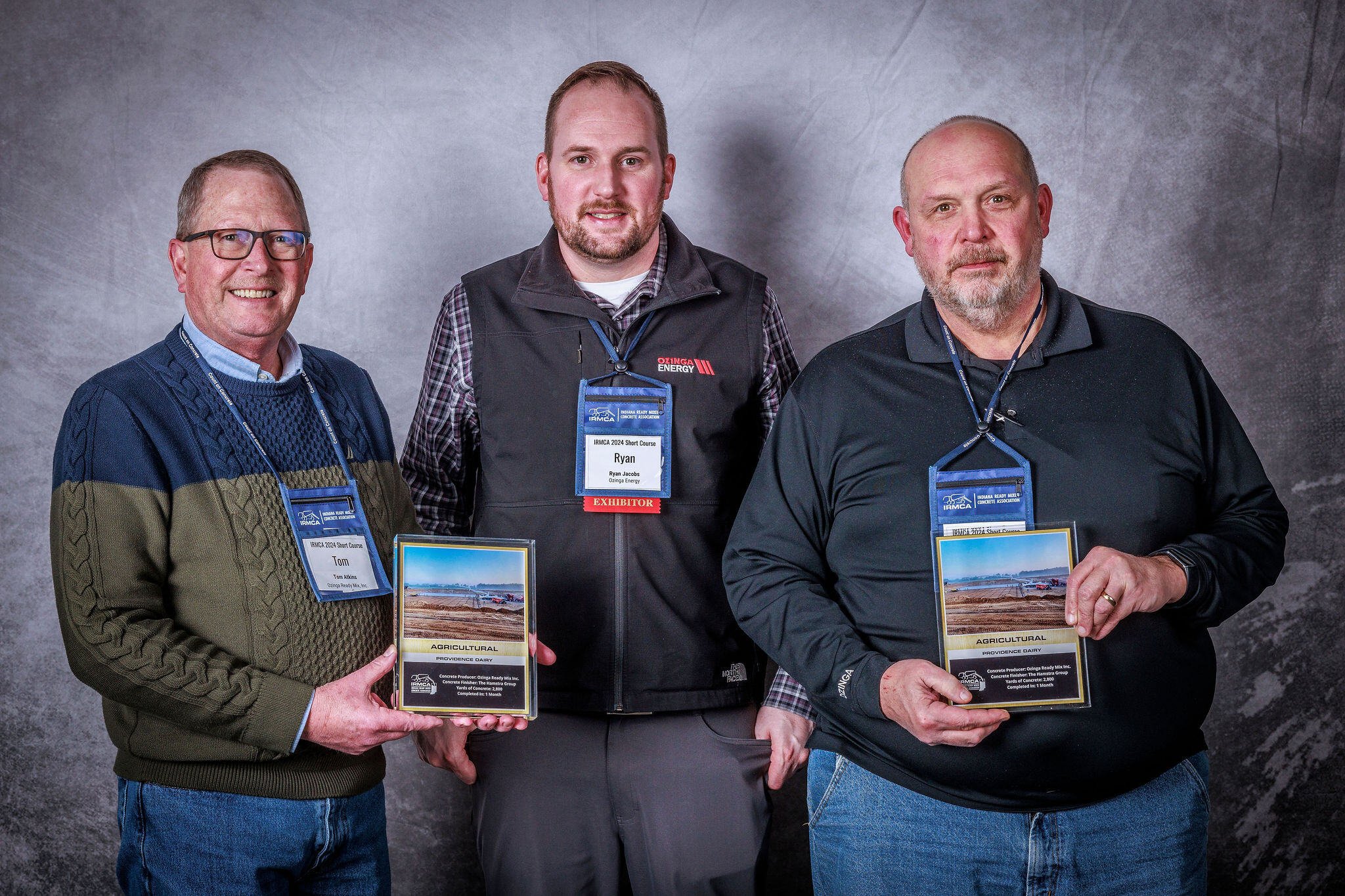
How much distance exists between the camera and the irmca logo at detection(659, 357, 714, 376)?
231 centimetres

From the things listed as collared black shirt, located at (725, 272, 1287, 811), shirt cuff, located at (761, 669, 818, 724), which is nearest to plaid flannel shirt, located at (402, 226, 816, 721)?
shirt cuff, located at (761, 669, 818, 724)

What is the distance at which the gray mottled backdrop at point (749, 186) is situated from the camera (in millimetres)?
3004

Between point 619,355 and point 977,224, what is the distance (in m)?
0.76

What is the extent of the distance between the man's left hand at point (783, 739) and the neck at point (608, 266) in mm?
984

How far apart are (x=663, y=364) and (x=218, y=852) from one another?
1.22m

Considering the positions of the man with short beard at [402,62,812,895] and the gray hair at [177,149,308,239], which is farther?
the man with short beard at [402,62,812,895]

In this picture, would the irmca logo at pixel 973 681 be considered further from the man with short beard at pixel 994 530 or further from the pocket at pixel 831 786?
the pocket at pixel 831 786

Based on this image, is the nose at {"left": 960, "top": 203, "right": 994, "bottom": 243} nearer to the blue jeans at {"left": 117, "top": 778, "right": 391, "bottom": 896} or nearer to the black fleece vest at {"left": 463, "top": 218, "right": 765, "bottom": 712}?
the black fleece vest at {"left": 463, "top": 218, "right": 765, "bottom": 712}

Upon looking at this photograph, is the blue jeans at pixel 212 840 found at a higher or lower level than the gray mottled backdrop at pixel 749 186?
lower

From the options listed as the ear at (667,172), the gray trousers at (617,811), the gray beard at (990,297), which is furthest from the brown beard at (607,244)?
the gray trousers at (617,811)

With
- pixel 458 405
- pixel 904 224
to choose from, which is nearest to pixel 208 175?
pixel 458 405

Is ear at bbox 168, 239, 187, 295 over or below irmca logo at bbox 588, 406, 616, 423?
over

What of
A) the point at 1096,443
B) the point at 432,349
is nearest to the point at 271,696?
the point at 432,349

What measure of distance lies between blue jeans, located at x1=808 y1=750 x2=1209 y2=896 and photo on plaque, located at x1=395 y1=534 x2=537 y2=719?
2.06ft
